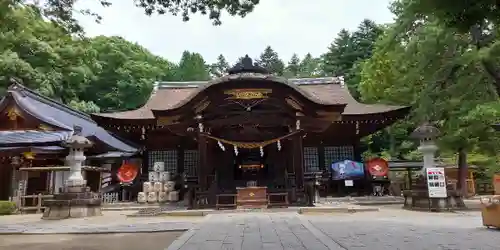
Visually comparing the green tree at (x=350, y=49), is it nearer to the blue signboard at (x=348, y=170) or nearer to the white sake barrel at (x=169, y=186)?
the blue signboard at (x=348, y=170)

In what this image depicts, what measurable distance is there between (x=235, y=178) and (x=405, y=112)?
8044 mm

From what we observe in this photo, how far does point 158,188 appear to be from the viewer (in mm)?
16641

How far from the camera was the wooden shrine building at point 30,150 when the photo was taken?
52.1 ft

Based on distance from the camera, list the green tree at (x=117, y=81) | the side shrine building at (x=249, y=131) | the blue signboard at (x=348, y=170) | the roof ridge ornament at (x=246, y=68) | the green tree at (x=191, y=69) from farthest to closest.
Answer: the green tree at (x=191, y=69) → the green tree at (x=117, y=81) → the blue signboard at (x=348, y=170) → the roof ridge ornament at (x=246, y=68) → the side shrine building at (x=249, y=131)

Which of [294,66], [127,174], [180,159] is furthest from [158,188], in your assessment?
[294,66]

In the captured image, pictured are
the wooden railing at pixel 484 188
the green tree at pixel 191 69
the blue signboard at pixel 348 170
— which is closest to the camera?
the blue signboard at pixel 348 170

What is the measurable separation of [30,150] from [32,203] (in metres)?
2.15

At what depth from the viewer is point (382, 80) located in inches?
910

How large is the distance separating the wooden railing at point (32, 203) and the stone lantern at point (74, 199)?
2.98 meters

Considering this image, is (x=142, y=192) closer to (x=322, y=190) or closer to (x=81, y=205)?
(x=81, y=205)

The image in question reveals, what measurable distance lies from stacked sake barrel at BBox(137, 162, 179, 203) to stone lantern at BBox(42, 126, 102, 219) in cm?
342

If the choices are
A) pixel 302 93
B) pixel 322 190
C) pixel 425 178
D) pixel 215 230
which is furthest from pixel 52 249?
pixel 322 190

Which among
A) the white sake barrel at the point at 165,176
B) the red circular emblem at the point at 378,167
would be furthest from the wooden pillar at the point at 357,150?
the white sake barrel at the point at 165,176

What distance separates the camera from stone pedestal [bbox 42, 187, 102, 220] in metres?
12.1
